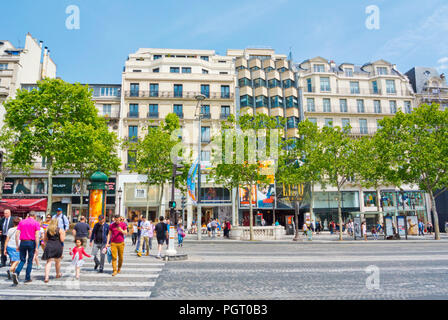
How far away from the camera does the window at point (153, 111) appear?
37.8 metres

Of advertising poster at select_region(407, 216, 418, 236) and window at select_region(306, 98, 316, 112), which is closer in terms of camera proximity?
advertising poster at select_region(407, 216, 418, 236)

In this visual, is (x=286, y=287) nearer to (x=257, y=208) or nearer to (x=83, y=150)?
(x=83, y=150)

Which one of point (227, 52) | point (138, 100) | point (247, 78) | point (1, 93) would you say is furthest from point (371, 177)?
point (1, 93)

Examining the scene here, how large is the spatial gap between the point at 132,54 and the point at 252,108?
19.2 m

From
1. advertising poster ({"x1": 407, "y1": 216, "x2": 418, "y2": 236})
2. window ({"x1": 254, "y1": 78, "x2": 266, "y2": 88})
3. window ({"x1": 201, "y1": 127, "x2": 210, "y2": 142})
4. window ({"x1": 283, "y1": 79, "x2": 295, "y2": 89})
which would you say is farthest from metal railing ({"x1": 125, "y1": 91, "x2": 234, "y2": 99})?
advertising poster ({"x1": 407, "y1": 216, "x2": 418, "y2": 236})

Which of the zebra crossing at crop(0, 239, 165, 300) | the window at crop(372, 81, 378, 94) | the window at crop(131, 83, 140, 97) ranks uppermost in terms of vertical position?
the window at crop(372, 81, 378, 94)

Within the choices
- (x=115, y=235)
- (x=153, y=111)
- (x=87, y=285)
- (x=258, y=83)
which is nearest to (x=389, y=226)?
(x=115, y=235)

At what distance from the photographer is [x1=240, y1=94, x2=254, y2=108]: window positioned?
4147 centimetres

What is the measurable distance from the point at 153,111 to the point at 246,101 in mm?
12212

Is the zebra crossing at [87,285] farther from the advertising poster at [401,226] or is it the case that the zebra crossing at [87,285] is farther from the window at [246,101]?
the window at [246,101]

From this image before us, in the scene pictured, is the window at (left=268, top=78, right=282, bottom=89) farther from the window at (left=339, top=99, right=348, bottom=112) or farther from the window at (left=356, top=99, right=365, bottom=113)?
the window at (left=356, top=99, right=365, bottom=113)

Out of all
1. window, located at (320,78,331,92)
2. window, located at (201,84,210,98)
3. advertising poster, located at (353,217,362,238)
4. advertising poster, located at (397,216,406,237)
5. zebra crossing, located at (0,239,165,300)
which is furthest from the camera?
window, located at (320,78,331,92)

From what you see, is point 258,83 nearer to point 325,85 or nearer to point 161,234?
point 325,85

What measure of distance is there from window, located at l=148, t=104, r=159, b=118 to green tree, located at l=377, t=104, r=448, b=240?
966 inches
